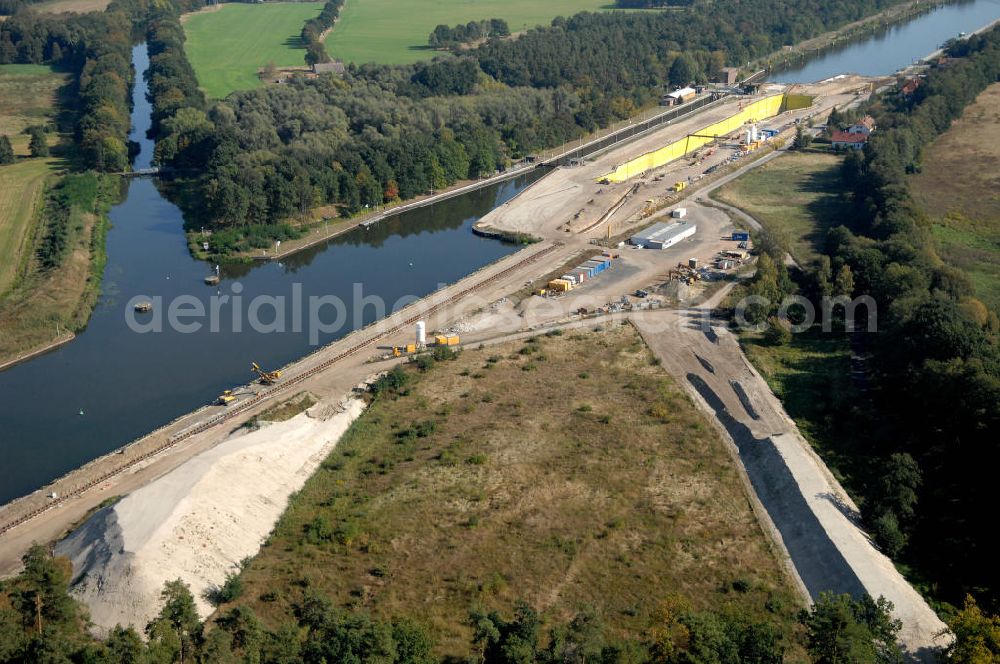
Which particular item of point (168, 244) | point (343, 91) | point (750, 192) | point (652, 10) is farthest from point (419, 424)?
point (652, 10)

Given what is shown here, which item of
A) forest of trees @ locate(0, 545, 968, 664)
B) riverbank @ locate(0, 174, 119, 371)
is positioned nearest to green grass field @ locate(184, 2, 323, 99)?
riverbank @ locate(0, 174, 119, 371)

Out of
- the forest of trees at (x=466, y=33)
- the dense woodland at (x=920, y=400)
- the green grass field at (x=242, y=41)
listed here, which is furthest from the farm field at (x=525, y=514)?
the forest of trees at (x=466, y=33)

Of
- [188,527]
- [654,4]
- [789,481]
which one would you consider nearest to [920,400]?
[789,481]

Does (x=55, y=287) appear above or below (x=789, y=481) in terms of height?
above

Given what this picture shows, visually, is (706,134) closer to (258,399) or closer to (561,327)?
(561,327)

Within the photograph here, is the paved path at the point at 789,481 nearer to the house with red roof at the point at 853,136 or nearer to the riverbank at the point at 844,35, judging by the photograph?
the house with red roof at the point at 853,136
